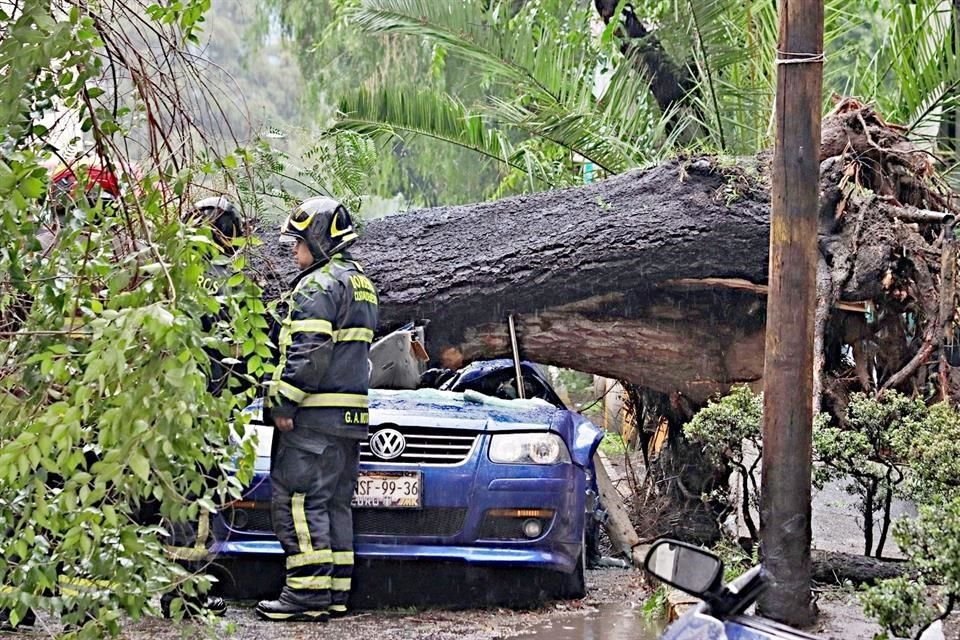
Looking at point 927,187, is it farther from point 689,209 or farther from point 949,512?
point 949,512

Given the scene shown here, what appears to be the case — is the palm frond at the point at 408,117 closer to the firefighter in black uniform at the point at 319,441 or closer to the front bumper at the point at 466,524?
the firefighter in black uniform at the point at 319,441

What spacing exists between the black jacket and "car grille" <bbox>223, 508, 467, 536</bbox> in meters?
0.47

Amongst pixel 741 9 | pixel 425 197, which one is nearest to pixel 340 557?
pixel 741 9

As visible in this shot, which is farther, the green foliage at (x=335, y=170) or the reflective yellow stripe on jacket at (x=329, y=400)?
the green foliage at (x=335, y=170)

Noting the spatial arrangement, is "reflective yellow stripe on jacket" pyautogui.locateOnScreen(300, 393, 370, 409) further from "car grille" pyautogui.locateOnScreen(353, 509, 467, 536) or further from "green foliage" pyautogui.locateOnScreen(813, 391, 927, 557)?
"green foliage" pyautogui.locateOnScreen(813, 391, 927, 557)

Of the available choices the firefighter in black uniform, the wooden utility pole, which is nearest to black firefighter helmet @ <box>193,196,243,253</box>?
the firefighter in black uniform

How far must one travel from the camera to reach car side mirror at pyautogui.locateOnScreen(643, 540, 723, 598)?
2.94 m

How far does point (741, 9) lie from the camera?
11.2m

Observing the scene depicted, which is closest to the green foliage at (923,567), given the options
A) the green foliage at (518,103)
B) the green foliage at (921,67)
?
the green foliage at (921,67)

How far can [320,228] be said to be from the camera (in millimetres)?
7012

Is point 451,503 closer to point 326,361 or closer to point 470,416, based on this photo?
point 470,416

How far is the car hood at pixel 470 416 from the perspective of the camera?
705 centimetres

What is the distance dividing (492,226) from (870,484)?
10.7 ft

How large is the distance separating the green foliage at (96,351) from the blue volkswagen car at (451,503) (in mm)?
2911
